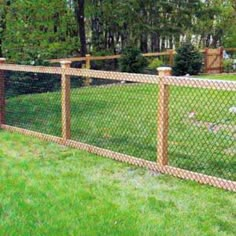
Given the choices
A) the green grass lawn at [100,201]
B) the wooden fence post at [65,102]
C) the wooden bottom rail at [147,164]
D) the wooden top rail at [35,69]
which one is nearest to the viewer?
the green grass lawn at [100,201]

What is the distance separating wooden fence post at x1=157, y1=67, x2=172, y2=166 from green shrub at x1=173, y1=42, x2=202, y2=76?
31.9 feet

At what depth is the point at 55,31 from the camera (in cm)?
1596

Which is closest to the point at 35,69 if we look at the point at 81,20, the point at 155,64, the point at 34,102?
the point at 34,102

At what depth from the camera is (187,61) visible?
568 inches

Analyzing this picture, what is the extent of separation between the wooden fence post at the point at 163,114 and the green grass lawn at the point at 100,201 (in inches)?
10.3

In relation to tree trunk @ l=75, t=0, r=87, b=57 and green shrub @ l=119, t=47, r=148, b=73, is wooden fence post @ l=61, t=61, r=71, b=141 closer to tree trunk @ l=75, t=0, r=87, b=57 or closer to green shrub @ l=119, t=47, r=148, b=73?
green shrub @ l=119, t=47, r=148, b=73

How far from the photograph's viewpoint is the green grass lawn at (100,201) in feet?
11.4

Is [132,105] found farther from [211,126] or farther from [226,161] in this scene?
[226,161]

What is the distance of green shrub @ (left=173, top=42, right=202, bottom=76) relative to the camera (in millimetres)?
14438

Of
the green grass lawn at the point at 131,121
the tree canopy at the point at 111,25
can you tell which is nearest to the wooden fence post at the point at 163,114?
the green grass lawn at the point at 131,121

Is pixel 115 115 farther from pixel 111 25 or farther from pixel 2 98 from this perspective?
pixel 111 25

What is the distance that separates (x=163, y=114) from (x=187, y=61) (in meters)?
9.83

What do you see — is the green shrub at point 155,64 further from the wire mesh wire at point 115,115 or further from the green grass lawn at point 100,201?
the green grass lawn at point 100,201

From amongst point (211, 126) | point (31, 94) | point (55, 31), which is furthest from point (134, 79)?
point (55, 31)
